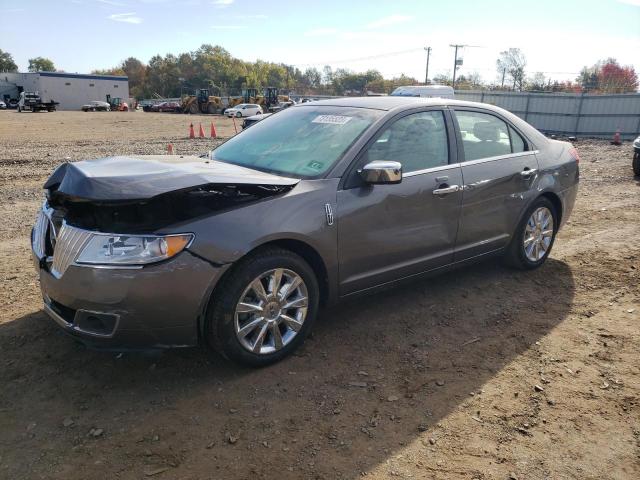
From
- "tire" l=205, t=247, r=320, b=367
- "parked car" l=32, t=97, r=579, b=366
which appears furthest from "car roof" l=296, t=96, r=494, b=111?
"tire" l=205, t=247, r=320, b=367

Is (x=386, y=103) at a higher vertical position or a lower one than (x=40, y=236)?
higher

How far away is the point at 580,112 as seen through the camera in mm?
23016

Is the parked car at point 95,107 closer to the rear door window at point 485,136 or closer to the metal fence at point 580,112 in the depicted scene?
the metal fence at point 580,112

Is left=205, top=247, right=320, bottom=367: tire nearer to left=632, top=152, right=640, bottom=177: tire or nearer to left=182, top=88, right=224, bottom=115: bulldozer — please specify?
left=632, top=152, right=640, bottom=177: tire

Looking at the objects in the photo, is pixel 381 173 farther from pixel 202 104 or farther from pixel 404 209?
pixel 202 104

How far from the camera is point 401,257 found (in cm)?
390

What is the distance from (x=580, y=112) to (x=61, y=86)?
70934 millimetres

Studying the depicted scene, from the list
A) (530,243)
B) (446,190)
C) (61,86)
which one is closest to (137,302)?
(446,190)

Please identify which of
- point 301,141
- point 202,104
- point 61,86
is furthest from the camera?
point 61,86

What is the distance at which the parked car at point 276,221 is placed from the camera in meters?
2.84

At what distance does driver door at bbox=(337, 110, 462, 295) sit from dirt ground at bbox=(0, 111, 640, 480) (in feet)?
1.62

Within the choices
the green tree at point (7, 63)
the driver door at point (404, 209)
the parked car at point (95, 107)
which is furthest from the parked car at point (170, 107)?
the green tree at point (7, 63)

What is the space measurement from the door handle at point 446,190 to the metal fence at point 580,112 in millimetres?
21479

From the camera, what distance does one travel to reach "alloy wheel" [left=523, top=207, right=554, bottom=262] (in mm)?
5023
